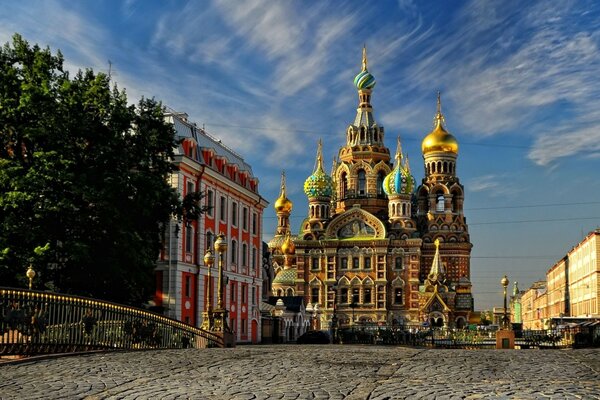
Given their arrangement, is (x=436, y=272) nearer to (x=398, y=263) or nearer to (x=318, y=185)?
(x=398, y=263)

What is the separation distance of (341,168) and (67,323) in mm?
86674

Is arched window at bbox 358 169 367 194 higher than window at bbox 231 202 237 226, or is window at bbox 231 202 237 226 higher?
arched window at bbox 358 169 367 194

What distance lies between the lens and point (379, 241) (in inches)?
3666

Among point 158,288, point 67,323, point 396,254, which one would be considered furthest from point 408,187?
point 67,323

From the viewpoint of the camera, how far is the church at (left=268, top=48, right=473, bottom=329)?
9212cm

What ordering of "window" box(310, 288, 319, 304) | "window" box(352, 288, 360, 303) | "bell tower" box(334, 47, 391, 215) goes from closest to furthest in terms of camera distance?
"window" box(352, 288, 360, 303) → "window" box(310, 288, 319, 304) → "bell tower" box(334, 47, 391, 215)

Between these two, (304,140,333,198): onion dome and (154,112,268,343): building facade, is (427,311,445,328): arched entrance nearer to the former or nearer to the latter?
(304,140,333,198): onion dome

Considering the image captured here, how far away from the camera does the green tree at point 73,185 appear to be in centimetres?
2652

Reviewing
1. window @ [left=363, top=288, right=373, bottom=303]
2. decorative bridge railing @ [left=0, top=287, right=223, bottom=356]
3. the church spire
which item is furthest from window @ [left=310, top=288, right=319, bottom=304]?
decorative bridge railing @ [left=0, top=287, right=223, bottom=356]

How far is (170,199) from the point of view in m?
29.2

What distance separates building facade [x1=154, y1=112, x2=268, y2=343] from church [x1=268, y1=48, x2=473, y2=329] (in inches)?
1544

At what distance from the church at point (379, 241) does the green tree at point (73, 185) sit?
201 ft

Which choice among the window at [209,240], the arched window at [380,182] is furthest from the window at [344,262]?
the window at [209,240]

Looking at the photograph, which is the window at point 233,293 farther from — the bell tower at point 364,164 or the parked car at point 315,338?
the bell tower at point 364,164
